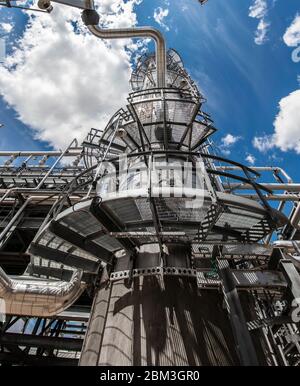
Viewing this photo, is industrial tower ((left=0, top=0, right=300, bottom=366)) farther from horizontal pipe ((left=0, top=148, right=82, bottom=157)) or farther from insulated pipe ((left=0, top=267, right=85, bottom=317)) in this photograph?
horizontal pipe ((left=0, top=148, right=82, bottom=157))

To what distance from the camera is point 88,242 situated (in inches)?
216

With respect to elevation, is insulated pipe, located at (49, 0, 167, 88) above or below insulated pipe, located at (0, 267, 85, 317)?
above

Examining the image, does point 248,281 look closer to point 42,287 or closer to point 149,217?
point 149,217

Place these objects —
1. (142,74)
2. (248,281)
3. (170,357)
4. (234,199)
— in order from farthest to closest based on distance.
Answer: (142,74), (248,281), (234,199), (170,357)

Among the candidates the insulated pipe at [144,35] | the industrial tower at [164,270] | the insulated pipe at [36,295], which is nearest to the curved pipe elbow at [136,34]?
the insulated pipe at [144,35]

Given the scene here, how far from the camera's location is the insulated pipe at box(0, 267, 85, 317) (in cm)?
501

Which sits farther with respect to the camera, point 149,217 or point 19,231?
point 19,231

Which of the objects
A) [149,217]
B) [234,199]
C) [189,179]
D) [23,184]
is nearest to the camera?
[234,199]

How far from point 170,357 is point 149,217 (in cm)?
249

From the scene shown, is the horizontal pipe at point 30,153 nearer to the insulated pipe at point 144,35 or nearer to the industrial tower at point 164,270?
the insulated pipe at point 144,35

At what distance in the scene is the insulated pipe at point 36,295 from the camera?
197 inches

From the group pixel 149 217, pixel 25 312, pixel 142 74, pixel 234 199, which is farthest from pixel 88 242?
pixel 142 74

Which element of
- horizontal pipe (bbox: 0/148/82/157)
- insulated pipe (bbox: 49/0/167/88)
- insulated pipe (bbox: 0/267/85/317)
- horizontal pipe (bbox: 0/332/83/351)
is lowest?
insulated pipe (bbox: 0/267/85/317)

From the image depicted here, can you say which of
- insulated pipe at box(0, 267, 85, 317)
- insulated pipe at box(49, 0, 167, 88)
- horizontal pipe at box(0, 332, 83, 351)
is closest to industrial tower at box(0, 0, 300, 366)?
insulated pipe at box(0, 267, 85, 317)
